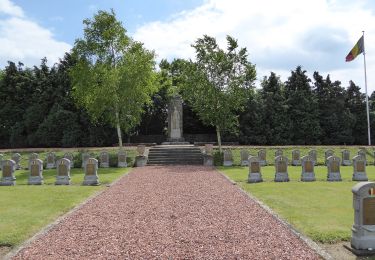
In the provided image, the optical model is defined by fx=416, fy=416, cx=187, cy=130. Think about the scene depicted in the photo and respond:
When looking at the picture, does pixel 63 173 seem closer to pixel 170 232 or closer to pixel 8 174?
pixel 8 174

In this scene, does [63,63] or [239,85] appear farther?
[63,63]

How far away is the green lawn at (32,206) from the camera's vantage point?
28.8 feet

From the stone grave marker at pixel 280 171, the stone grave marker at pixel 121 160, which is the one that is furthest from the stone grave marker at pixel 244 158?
the stone grave marker at pixel 280 171

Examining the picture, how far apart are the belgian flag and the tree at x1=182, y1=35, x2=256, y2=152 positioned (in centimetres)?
1265

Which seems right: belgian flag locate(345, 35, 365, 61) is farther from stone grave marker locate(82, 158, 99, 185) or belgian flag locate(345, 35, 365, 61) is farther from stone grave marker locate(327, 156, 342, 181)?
stone grave marker locate(82, 158, 99, 185)

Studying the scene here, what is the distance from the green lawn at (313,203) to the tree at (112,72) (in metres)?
13.1

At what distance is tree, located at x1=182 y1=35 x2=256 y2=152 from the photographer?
29.5 meters

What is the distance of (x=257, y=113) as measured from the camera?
45.6 metres

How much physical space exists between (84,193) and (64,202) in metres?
2.16

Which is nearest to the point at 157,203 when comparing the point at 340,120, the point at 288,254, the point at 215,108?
the point at 288,254

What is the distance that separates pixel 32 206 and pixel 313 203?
26.4 ft

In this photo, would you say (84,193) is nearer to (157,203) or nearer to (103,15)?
(157,203)

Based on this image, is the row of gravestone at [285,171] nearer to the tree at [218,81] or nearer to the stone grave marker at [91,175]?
the stone grave marker at [91,175]

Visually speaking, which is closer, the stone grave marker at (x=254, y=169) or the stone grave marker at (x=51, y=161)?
the stone grave marker at (x=254, y=169)
